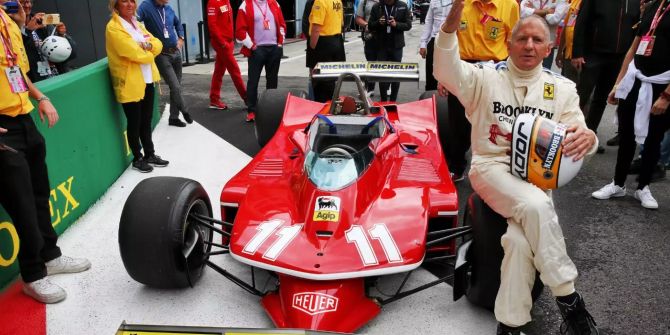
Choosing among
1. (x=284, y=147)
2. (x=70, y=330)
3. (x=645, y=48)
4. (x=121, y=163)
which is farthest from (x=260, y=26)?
(x=70, y=330)

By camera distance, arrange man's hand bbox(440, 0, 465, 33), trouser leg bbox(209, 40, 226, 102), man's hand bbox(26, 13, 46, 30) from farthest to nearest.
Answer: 1. trouser leg bbox(209, 40, 226, 102)
2. man's hand bbox(26, 13, 46, 30)
3. man's hand bbox(440, 0, 465, 33)

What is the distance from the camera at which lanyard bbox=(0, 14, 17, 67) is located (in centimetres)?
285

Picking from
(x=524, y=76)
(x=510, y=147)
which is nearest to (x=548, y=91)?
(x=524, y=76)

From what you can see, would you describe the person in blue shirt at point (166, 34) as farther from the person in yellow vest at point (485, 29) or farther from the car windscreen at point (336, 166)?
the car windscreen at point (336, 166)

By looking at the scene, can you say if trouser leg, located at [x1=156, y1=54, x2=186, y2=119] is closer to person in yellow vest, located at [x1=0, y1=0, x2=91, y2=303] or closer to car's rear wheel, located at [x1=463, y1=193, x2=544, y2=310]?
person in yellow vest, located at [x1=0, y1=0, x2=91, y2=303]

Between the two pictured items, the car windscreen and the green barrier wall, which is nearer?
the car windscreen

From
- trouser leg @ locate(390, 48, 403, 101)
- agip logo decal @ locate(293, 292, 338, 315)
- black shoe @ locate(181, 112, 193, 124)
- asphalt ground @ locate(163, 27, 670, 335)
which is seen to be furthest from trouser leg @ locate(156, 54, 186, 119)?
agip logo decal @ locate(293, 292, 338, 315)

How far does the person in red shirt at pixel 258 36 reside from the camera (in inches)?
282

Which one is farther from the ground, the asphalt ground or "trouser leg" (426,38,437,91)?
"trouser leg" (426,38,437,91)

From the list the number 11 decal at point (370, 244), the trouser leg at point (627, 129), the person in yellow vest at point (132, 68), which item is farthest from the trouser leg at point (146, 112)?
the trouser leg at point (627, 129)

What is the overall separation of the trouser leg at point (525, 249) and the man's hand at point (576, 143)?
0.25 metres

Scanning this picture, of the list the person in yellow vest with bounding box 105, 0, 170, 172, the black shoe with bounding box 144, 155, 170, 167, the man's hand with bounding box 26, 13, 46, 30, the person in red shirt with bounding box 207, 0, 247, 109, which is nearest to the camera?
the person in yellow vest with bounding box 105, 0, 170, 172

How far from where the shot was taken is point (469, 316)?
309 centimetres

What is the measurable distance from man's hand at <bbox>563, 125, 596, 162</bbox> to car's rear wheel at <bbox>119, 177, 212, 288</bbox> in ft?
6.75
